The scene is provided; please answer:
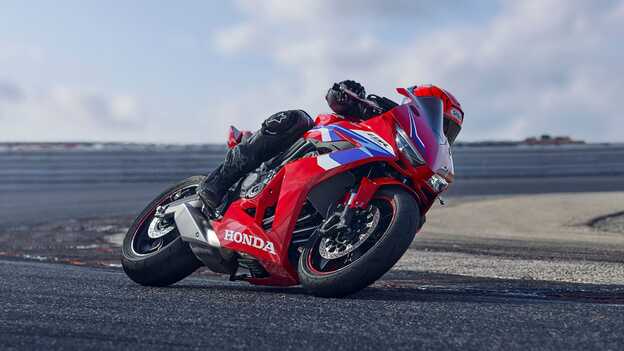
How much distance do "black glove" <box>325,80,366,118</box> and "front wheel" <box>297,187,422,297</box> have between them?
0.65 m

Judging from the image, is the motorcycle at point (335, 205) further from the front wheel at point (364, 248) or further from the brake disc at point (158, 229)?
the brake disc at point (158, 229)

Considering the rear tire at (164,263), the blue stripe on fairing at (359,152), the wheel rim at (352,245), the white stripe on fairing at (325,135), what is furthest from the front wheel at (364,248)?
the rear tire at (164,263)

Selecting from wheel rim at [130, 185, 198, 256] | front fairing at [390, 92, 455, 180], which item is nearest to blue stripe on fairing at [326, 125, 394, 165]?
front fairing at [390, 92, 455, 180]

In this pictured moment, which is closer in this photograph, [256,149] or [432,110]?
[432,110]

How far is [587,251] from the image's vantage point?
10.1 m

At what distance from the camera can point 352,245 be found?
5266 millimetres

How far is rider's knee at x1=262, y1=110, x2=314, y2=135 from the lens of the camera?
19.4 feet

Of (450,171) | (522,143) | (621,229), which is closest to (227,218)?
(450,171)

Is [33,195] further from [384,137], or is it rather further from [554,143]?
[384,137]

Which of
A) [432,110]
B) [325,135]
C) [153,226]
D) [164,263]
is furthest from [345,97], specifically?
[153,226]

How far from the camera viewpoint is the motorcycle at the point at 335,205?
520 centimetres

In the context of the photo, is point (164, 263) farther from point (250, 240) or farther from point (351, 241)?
point (351, 241)

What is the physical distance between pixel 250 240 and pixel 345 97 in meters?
1.00

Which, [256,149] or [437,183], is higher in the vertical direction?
[437,183]
